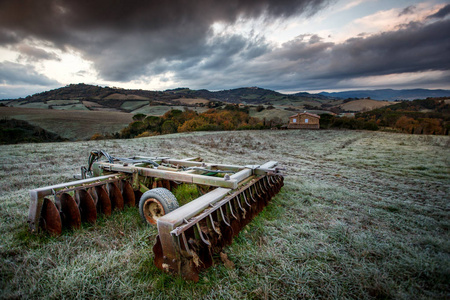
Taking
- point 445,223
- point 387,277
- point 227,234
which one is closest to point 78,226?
point 227,234

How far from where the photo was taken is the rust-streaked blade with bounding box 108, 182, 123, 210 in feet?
11.2

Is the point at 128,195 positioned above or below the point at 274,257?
above

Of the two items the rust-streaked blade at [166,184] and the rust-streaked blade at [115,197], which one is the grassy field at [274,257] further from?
the rust-streaked blade at [166,184]

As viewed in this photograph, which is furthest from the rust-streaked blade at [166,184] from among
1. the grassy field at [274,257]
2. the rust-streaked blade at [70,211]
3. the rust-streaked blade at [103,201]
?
the rust-streaked blade at [70,211]

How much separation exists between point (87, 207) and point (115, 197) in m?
0.45

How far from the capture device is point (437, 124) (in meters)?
23.5

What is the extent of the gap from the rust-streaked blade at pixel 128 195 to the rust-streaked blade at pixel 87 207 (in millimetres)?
639

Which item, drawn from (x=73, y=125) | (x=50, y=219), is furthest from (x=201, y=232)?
(x=73, y=125)

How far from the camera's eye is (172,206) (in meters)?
2.77

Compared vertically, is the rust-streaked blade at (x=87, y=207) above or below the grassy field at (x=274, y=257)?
above

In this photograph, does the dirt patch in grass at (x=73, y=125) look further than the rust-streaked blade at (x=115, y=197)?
Yes

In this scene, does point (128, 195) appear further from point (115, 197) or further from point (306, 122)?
point (306, 122)

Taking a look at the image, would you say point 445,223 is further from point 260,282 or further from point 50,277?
point 50,277

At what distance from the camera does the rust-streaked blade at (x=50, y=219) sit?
→ 265cm
